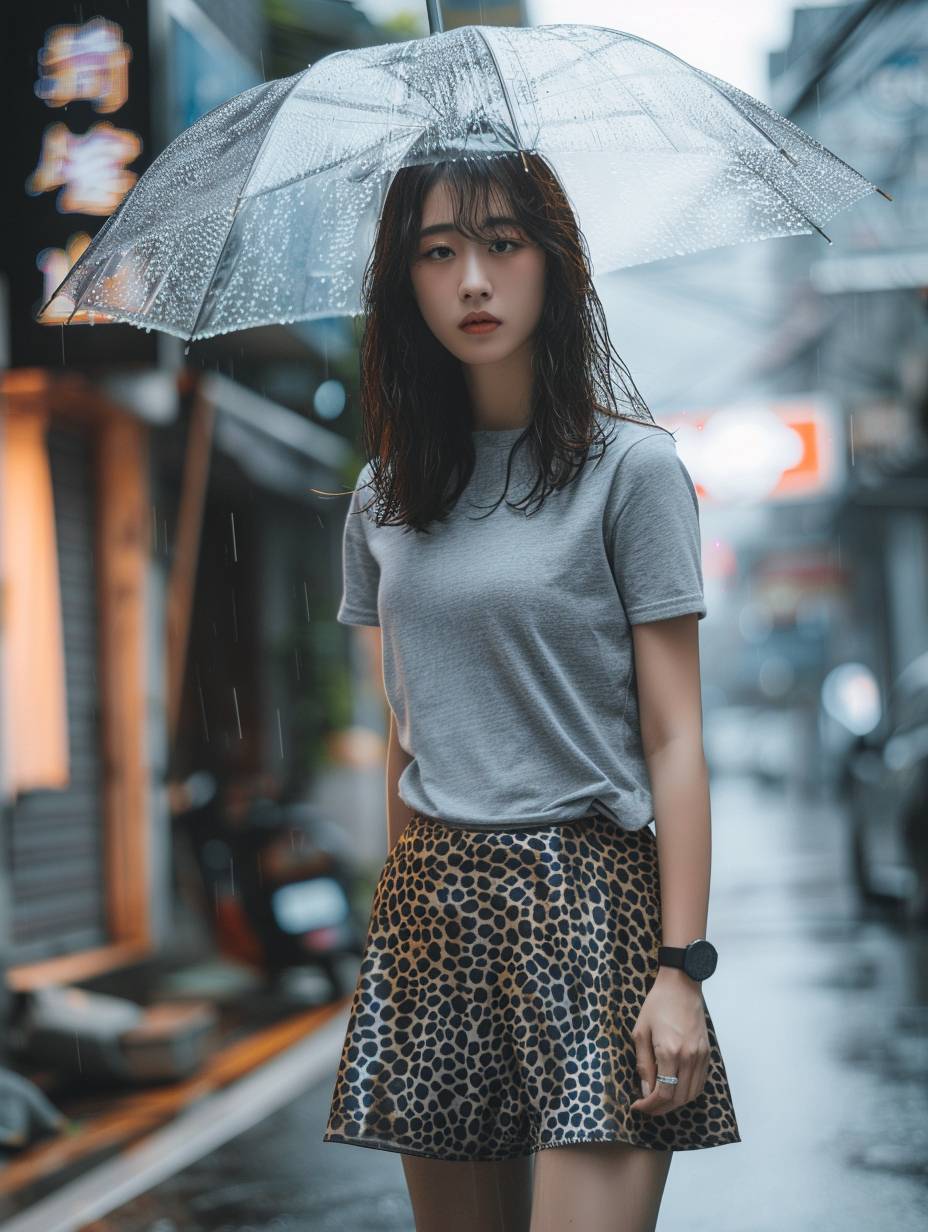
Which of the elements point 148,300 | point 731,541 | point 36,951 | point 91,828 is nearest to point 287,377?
point 91,828

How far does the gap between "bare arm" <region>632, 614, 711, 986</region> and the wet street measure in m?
2.52

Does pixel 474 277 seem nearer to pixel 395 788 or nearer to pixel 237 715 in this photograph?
pixel 395 788

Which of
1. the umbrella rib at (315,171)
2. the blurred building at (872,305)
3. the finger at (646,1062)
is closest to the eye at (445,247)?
the umbrella rib at (315,171)

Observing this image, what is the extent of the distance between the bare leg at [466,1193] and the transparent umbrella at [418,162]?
4.66 feet

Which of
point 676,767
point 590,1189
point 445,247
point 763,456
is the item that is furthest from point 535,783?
point 763,456

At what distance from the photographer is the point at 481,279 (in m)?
2.18

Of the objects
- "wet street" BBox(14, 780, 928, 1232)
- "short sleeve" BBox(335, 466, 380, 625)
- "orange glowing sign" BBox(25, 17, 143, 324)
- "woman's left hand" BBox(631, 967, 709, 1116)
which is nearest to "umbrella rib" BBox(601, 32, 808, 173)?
"short sleeve" BBox(335, 466, 380, 625)

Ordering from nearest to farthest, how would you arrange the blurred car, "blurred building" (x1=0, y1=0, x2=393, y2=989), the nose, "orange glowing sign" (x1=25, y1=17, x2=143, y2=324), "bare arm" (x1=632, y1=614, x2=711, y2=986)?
"bare arm" (x1=632, y1=614, x2=711, y2=986) < the nose < "orange glowing sign" (x1=25, y1=17, x2=143, y2=324) < "blurred building" (x1=0, y1=0, x2=393, y2=989) < the blurred car

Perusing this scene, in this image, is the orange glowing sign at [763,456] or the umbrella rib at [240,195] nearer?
the umbrella rib at [240,195]

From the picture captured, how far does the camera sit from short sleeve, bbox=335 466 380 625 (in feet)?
7.95

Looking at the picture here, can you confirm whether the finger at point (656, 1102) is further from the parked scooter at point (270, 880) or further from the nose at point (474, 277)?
the parked scooter at point (270, 880)

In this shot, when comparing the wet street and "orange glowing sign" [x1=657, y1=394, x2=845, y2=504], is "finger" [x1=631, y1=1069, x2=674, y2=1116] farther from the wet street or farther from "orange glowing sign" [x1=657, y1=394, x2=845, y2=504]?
"orange glowing sign" [x1=657, y1=394, x2=845, y2=504]

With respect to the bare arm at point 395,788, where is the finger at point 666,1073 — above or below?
below

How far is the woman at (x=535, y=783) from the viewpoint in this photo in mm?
2039
